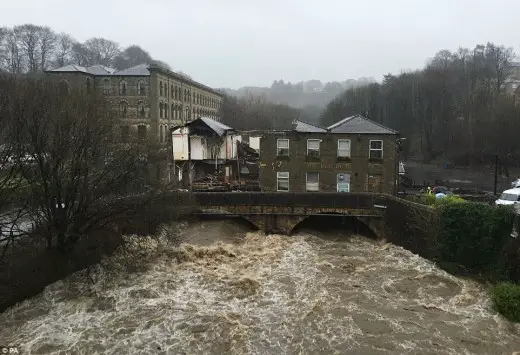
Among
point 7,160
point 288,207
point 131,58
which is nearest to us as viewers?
point 7,160

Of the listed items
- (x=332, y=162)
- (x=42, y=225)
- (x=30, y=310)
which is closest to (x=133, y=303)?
(x=30, y=310)

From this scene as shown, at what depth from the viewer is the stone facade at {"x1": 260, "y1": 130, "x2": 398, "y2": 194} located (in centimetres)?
3120

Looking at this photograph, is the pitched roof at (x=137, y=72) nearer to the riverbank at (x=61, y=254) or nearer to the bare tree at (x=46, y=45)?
the bare tree at (x=46, y=45)

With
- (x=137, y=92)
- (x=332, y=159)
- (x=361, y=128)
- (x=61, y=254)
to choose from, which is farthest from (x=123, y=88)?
(x=61, y=254)

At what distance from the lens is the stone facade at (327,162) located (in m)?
31.2

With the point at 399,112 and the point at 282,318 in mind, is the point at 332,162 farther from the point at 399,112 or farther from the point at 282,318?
the point at 399,112

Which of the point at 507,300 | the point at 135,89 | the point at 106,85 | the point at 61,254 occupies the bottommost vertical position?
the point at 507,300

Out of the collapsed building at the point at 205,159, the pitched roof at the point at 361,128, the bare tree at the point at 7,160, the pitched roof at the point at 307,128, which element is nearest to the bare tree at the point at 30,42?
the collapsed building at the point at 205,159

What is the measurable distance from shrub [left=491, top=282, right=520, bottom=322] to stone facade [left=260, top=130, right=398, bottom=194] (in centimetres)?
1476

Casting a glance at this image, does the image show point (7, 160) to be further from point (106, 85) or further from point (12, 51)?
point (12, 51)

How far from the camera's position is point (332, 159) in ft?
104

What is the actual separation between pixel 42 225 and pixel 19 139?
13.5 feet

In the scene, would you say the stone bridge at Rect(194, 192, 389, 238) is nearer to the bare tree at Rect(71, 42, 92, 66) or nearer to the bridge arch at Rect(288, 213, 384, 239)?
the bridge arch at Rect(288, 213, 384, 239)

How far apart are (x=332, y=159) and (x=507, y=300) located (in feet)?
56.3
